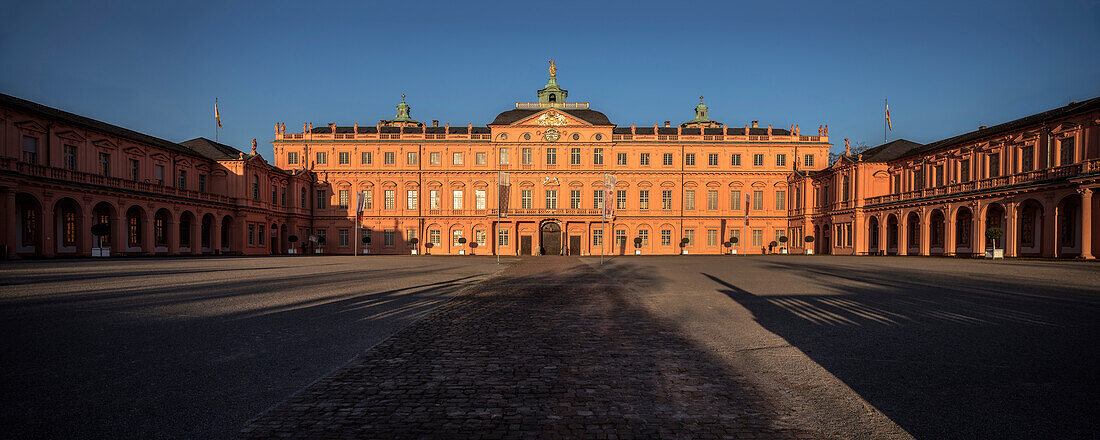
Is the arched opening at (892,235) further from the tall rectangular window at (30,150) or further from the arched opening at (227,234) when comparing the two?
the tall rectangular window at (30,150)

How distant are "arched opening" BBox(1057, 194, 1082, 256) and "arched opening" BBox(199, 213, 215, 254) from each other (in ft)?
202

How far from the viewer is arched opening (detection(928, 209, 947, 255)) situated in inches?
1690

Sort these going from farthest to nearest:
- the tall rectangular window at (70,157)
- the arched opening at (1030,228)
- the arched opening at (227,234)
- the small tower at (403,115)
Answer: the small tower at (403,115), the arched opening at (227,234), the tall rectangular window at (70,157), the arched opening at (1030,228)

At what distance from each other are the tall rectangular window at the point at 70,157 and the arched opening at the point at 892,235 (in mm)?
62609

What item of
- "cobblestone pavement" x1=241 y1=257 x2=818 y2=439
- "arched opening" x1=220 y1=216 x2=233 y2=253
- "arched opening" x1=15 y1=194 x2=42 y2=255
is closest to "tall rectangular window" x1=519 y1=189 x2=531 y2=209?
"arched opening" x1=220 y1=216 x2=233 y2=253

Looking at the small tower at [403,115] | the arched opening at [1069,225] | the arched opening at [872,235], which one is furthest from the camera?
the small tower at [403,115]

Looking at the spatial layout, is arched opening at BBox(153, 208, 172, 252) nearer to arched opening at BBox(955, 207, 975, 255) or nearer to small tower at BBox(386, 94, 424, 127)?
small tower at BBox(386, 94, 424, 127)

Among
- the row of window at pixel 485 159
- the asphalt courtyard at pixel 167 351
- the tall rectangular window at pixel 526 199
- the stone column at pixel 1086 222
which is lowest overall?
the asphalt courtyard at pixel 167 351

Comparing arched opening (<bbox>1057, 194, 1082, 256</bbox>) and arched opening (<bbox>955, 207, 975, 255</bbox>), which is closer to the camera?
arched opening (<bbox>1057, 194, 1082, 256</bbox>)

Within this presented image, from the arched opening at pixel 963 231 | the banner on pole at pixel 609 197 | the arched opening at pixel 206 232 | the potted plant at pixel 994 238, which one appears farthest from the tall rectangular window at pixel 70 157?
the arched opening at pixel 963 231

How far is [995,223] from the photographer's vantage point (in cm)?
3928

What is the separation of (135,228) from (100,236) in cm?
385

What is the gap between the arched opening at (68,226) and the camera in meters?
34.3

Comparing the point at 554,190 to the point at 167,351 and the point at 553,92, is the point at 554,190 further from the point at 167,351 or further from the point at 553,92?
the point at 167,351
